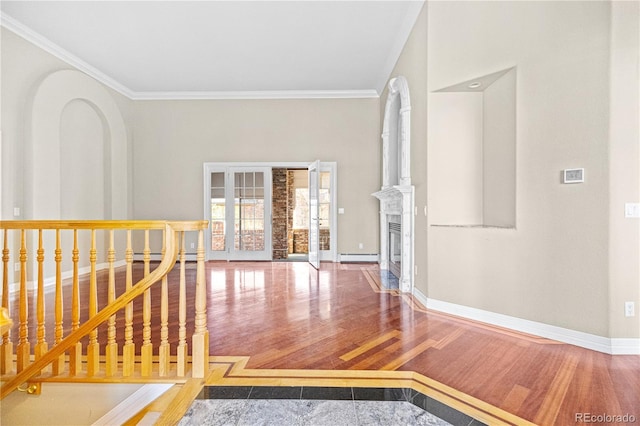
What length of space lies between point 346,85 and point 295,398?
5820mm

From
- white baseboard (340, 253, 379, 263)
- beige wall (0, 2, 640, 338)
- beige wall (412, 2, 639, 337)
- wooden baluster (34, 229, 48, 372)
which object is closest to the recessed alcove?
beige wall (0, 2, 640, 338)

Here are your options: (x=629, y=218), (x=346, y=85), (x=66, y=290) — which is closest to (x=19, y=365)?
(x=66, y=290)

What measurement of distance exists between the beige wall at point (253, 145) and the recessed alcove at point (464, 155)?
3.09 meters

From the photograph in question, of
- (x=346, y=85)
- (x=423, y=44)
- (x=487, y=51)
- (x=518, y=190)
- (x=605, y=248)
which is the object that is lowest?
(x=605, y=248)

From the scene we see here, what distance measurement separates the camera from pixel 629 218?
8.79 ft

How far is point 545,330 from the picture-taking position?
2977 mm

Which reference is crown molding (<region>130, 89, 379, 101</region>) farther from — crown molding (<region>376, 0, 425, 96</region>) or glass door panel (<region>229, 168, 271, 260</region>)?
glass door panel (<region>229, 168, 271, 260</region>)

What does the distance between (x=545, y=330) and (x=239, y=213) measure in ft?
18.7

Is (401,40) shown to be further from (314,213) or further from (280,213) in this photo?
(280,213)

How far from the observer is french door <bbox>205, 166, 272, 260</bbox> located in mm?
7062

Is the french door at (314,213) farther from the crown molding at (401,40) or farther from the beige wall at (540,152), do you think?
the beige wall at (540,152)

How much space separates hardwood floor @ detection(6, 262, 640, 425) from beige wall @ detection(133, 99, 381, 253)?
2.98 m

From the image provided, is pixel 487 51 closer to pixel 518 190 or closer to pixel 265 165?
pixel 518 190

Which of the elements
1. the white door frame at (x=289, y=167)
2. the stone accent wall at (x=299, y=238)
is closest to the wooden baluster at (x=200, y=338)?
the white door frame at (x=289, y=167)
